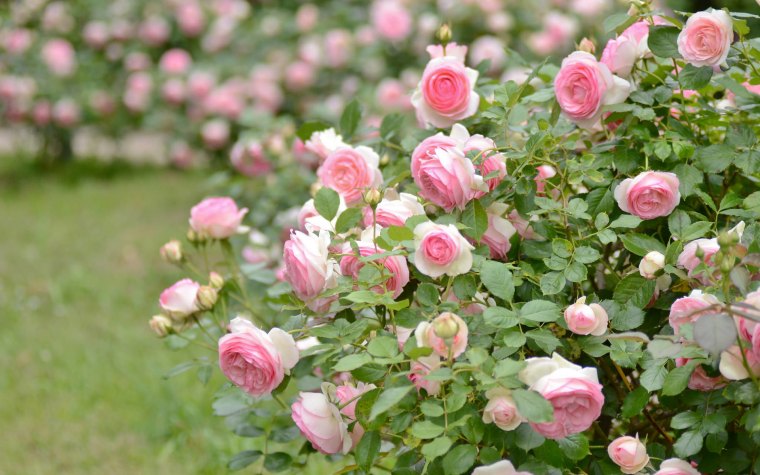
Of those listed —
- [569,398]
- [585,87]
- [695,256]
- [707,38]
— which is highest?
[707,38]

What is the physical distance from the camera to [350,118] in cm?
184

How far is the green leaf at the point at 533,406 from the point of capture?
1071mm

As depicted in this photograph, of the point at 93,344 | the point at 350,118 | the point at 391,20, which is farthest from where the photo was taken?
the point at 391,20

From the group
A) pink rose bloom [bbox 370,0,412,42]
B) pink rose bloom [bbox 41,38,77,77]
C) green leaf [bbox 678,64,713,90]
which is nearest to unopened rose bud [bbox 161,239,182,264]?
green leaf [bbox 678,64,713,90]

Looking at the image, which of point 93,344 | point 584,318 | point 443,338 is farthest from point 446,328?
point 93,344

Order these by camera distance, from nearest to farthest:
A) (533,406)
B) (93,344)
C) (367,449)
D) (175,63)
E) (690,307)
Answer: (533,406) < (690,307) < (367,449) < (93,344) < (175,63)

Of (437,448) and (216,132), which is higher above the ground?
(437,448)

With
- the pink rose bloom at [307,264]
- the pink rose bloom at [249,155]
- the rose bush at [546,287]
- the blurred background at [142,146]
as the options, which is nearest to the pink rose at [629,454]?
the rose bush at [546,287]

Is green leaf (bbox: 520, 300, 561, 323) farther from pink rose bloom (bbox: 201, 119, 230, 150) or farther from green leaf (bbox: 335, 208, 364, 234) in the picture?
pink rose bloom (bbox: 201, 119, 230, 150)

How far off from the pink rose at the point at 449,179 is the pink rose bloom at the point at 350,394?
0.27 meters

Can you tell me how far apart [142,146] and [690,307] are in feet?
19.6

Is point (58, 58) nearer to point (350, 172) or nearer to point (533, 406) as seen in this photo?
point (350, 172)

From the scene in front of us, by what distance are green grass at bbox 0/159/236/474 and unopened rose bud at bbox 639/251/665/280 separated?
4.94 feet

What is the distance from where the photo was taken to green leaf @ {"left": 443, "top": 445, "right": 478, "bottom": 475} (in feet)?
3.92
